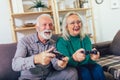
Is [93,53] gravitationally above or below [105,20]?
below

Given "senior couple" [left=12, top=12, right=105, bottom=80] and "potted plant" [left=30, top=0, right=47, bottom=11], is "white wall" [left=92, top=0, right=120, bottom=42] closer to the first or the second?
"potted plant" [left=30, top=0, right=47, bottom=11]

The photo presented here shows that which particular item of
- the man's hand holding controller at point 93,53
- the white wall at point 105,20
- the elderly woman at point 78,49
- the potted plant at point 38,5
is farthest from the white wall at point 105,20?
the man's hand holding controller at point 93,53

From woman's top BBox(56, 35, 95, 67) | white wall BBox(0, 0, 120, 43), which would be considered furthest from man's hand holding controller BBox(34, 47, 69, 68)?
white wall BBox(0, 0, 120, 43)

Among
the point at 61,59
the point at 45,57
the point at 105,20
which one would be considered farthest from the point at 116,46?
the point at 45,57

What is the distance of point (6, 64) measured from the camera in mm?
2002

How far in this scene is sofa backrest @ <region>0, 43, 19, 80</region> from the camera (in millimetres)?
1974

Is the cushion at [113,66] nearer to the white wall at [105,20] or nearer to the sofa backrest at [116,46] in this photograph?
the sofa backrest at [116,46]

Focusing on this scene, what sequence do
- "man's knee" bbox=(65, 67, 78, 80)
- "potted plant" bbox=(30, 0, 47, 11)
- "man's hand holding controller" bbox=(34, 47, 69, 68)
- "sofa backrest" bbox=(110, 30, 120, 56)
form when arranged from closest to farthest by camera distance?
"man's hand holding controller" bbox=(34, 47, 69, 68)
"man's knee" bbox=(65, 67, 78, 80)
"sofa backrest" bbox=(110, 30, 120, 56)
"potted plant" bbox=(30, 0, 47, 11)

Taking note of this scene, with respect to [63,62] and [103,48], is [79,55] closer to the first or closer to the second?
[63,62]

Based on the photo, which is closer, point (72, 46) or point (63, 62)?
point (63, 62)

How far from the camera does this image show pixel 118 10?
3.58 metres

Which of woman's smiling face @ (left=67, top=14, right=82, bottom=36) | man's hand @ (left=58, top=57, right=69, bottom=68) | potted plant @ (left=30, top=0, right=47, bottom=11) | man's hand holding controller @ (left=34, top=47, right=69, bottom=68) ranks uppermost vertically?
potted plant @ (left=30, top=0, right=47, bottom=11)

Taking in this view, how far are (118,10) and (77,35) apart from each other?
73.0 inches

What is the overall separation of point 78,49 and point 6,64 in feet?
2.44
